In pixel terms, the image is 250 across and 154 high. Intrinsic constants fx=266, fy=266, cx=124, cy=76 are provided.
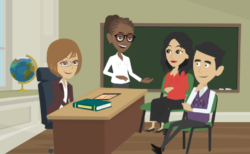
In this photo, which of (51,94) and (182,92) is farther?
(182,92)

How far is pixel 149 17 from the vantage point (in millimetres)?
4527

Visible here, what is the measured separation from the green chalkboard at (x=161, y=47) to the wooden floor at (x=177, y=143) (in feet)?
2.99

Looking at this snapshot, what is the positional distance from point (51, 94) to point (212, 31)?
292 cm

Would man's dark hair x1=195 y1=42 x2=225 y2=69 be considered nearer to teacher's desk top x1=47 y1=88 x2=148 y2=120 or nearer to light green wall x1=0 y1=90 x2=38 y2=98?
teacher's desk top x1=47 y1=88 x2=148 y2=120

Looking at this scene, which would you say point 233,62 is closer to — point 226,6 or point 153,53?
point 226,6

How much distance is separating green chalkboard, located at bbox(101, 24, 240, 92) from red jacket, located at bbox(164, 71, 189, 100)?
1.04 metres

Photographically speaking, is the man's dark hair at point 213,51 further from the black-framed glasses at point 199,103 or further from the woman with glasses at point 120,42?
the woman with glasses at point 120,42

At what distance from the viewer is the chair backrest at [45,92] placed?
2.95m

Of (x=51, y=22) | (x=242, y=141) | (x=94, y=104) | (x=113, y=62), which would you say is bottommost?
(x=242, y=141)

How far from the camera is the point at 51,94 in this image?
3023 millimetres

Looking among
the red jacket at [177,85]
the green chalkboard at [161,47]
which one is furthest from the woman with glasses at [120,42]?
the green chalkboard at [161,47]

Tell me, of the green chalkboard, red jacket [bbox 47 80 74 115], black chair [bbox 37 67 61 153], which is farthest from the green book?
the green chalkboard

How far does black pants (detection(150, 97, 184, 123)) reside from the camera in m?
3.53

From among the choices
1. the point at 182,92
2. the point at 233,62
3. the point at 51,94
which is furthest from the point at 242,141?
the point at 51,94
